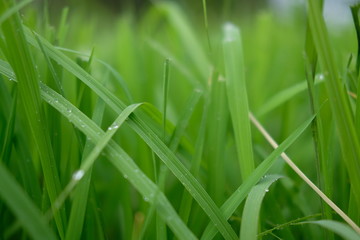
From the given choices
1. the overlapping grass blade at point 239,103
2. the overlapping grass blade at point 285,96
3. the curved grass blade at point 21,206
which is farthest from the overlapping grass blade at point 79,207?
the overlapping grass blade at point 285,96

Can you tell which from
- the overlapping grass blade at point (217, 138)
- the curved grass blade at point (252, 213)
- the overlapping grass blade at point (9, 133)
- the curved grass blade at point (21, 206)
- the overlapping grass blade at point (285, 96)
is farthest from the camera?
the overlapping grass blade at point (285, 96)

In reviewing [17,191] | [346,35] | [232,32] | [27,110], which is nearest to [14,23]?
[27,110]

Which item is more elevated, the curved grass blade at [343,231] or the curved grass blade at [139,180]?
the curved grass blade at [139,180]

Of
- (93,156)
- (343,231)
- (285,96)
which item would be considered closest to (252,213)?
(343,231)

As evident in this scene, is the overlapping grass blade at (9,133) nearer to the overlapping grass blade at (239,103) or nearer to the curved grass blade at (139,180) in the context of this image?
the curved grass blade at (139,180)

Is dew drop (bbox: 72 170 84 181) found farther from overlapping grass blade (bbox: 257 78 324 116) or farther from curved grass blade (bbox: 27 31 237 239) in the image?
overlapping grass blade (bbox: 257 78 324 116)

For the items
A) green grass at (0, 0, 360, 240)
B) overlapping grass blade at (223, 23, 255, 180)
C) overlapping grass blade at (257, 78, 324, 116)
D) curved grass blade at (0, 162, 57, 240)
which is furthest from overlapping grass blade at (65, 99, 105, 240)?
overlapping grass blade at (257, 78, 324, 116)

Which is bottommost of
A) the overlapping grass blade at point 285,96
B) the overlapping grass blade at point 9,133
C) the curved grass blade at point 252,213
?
the curved grass blade at point 252,213

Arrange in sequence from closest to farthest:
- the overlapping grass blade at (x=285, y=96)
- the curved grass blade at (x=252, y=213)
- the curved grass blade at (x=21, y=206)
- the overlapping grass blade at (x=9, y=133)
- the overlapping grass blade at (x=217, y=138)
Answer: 1. the curved grass blade at (x=21, y=206)
2. the curved grass blade at (x=252, y=213)
3. the overlapping grass blade at (x=9, y=133)
4. the overlapping grass blade at (x=217, y=138)
5. the overlapping grass blade at (x=285, y=96)
